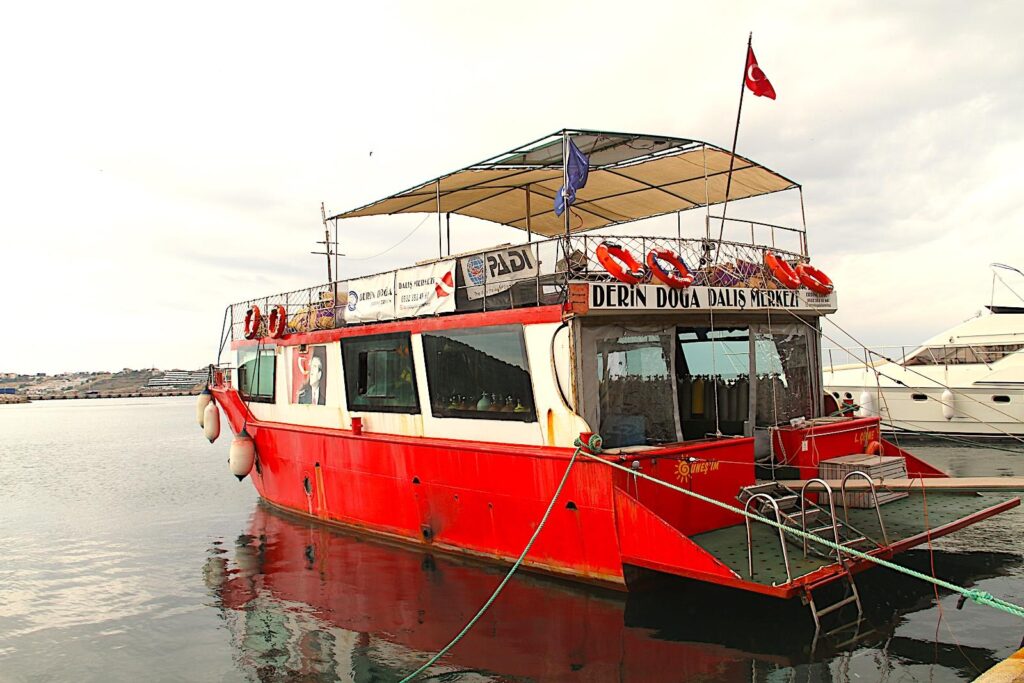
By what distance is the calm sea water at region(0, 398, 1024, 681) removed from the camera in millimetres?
7160

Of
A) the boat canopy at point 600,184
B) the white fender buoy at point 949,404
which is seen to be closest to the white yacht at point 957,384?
the white fender buoy at point 949,404

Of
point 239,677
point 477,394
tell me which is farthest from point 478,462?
point 239,677

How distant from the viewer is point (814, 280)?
1076cm

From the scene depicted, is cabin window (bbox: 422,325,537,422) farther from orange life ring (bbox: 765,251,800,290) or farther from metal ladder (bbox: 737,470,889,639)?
orange life ring (bbox: 765,251,800,290)

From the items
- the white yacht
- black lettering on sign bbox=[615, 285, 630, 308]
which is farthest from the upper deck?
the white yacht

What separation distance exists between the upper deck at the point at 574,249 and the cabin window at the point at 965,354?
56.2 feet

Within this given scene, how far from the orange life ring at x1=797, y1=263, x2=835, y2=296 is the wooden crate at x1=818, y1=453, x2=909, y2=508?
2.53 meters

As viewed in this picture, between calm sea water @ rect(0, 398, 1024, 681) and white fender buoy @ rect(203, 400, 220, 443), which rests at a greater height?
white fender buoy @ rect(203, 400, 220, 443)

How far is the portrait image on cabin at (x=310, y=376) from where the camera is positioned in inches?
531

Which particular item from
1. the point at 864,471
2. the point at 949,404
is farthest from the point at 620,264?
the point at 949,404

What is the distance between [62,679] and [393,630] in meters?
3.38

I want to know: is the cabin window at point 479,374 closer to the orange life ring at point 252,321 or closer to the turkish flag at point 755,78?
the turkish flag at point 755,78

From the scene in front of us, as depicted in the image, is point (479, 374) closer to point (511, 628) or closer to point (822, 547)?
point (511, 628)

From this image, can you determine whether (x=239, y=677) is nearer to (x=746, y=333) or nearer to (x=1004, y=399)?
(x=746, y=333)
